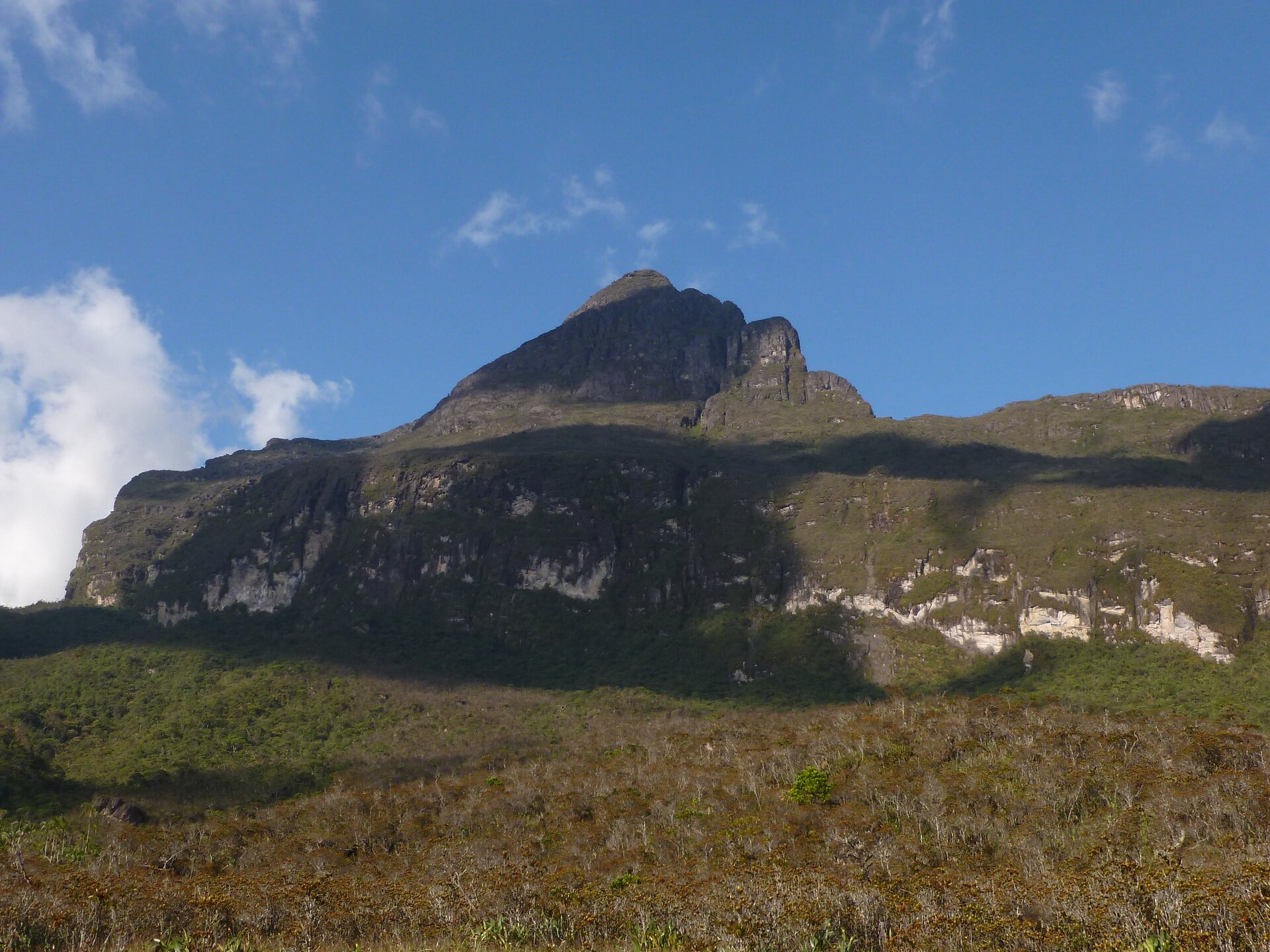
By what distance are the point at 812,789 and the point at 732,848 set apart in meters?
15.4

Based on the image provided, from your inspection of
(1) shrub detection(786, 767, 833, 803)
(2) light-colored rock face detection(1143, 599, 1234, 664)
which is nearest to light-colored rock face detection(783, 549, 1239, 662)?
(2) light-colored rock face detection(1143, 599, 1234, 664)

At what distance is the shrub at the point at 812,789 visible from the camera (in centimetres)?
7725

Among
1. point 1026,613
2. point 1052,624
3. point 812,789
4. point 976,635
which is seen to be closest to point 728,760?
point 812,789

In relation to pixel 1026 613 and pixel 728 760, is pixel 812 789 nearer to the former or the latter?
pixel 728 760

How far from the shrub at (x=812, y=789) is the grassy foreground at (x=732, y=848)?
9.2 inches

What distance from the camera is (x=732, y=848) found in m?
64.9

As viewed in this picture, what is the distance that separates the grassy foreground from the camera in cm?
3994

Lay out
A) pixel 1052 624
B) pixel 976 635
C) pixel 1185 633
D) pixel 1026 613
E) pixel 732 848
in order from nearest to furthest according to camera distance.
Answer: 1. pixel 732 848
2. pixel 1185 633
3. pixel 1052 624
4. pixel 1026 613
5. pixel 976 635

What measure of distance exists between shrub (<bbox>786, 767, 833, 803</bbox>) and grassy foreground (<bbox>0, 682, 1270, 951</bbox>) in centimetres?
23

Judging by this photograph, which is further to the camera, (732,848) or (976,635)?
(976,635)

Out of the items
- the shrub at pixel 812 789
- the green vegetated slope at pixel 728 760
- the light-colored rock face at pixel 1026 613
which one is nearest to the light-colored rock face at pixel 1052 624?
the light-colored rock face at pixel 1026 613

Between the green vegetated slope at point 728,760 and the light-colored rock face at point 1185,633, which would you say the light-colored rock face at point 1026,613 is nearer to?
the light-colored rock face at point 1185,633

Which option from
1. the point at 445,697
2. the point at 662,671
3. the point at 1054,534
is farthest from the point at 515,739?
the point at 1054,534

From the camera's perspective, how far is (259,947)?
41.6m
